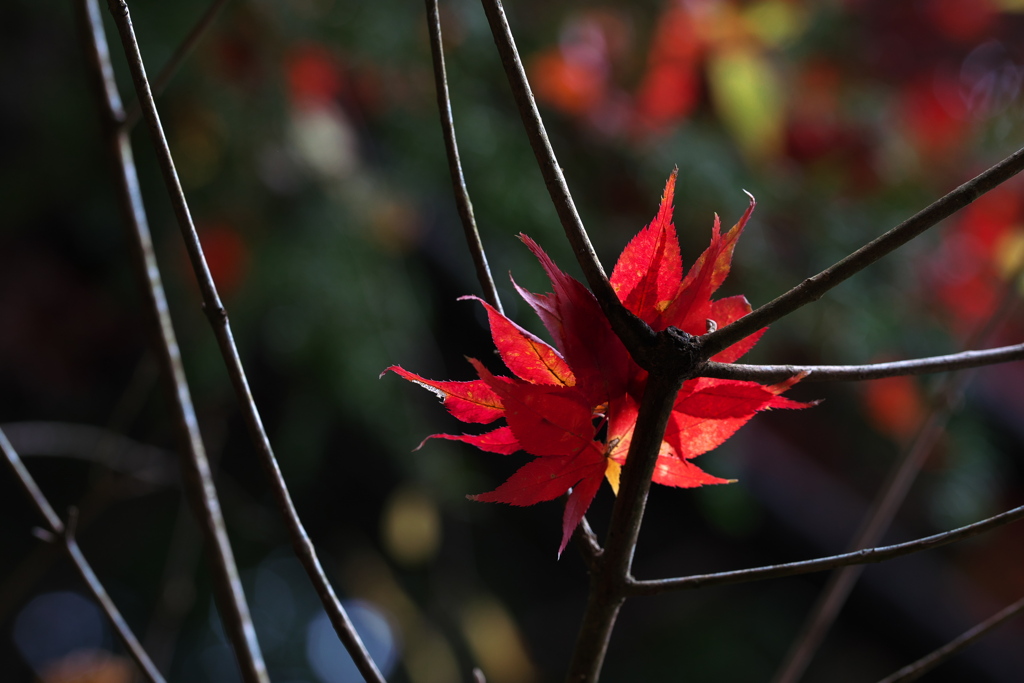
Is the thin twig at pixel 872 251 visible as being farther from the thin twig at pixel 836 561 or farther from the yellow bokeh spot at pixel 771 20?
the yellow bokeh spot at pixel 771 20

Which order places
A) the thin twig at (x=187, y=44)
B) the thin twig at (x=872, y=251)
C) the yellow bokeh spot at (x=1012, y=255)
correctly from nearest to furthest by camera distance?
the thin twig at (x=872, y=251) < the thin twig at (x=187, y=44) < the yellow bokeh spot at (x=1012, y=255)

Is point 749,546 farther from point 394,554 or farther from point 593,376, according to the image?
point 593,376

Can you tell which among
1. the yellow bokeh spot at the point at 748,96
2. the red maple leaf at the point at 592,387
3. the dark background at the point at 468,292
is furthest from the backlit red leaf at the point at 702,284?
the yellow bokeh spot at the point at 748,96

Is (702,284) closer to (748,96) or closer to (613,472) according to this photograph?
(613,472)

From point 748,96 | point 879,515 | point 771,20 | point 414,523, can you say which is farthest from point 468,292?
point 879,515

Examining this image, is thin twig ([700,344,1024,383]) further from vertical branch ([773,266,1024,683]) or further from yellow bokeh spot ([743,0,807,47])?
yellow bokeh spot ([743,0,807,47])

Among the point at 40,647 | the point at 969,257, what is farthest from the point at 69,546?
the point at 969,257
